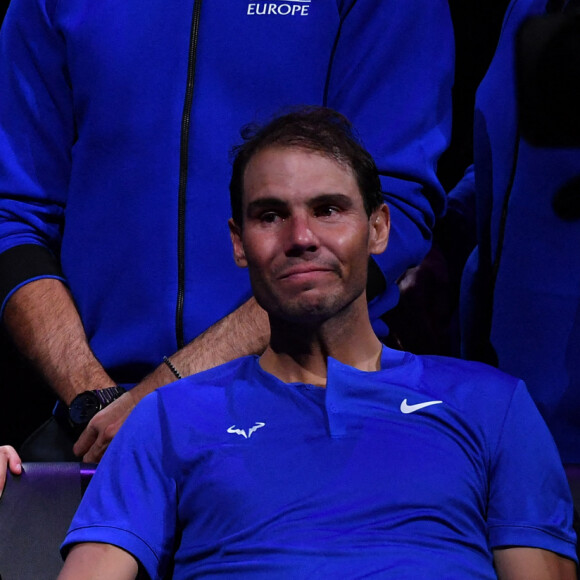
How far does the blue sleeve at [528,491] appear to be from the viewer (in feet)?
4.55

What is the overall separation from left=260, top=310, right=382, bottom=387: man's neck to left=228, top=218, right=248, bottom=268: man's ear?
14 centimetres

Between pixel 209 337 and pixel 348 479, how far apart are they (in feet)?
1.53

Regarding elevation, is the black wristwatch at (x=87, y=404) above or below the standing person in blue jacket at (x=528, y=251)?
below

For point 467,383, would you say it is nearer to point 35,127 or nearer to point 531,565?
point 531,565

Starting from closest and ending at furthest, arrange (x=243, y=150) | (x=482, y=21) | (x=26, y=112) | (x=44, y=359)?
(x=243, y=150)
(x=44, y=359)
(x=26, y=112)
(x=482, y=21)

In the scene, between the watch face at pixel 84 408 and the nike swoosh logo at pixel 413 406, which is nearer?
the nike swoosh logo at pixel 413 406

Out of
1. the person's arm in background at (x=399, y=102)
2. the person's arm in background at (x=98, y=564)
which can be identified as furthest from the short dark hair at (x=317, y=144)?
the person's arm in background at (x=98, y=564)

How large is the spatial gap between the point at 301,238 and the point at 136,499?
17.7 inches

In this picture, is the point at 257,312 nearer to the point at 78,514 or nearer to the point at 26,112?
the point at 78,514

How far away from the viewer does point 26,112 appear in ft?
6.59

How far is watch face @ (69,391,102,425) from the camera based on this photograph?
171cm

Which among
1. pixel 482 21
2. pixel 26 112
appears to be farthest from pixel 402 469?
pixel 482 21

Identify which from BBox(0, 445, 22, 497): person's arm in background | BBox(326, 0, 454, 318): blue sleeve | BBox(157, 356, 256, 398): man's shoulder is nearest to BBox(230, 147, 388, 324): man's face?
BBox(157, 356, 256, 398): man's shoulder

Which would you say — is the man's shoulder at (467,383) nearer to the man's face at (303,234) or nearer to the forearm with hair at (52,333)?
the man's face at (303,234)
